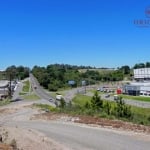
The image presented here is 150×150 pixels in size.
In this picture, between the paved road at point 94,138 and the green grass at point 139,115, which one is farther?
the green grass at point 139,115

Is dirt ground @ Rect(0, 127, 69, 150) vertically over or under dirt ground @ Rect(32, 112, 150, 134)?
under

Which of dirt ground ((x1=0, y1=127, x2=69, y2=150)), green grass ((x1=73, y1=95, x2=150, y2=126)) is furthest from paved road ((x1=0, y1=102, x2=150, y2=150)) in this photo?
green grass ((x1=73, y1=95, x2=150, y2=126))

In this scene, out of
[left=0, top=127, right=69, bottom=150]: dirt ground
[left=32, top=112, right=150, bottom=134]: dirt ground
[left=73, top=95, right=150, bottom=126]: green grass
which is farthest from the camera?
[left=73, top=95, right=150, bottom=126]: green grass

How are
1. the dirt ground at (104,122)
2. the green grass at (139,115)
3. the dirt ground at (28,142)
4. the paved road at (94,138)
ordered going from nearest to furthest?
the dirt ground at (28,142)
the paved road at (94,138)
the dirt ground at (104,122)
the green grass at (139,115)

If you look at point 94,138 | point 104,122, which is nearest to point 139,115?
point 104,122

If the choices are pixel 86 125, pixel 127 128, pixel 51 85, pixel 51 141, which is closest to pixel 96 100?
pixel 86 125

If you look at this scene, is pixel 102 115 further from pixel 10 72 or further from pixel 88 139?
pixel 10 72

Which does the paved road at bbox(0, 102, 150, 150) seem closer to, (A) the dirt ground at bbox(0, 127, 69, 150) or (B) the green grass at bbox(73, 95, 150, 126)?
(A) the dirt ground at bbox(0, 127, 69, 150)

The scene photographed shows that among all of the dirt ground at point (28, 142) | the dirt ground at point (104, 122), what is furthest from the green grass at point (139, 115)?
the dirt ground at point (28, 142)

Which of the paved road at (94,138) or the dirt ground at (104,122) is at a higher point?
the dirt ground at (104,122)

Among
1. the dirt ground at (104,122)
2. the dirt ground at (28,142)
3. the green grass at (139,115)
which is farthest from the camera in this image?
the green grass at (139,115)

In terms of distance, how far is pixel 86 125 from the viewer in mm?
32844

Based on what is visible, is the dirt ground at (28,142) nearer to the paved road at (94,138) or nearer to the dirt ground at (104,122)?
the paved road at (94,138)

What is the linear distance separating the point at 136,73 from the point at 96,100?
135859 mm
